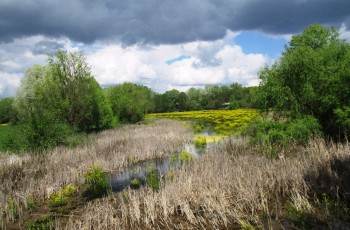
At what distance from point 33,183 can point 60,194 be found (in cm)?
137

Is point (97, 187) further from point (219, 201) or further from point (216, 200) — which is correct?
point (219, 201)

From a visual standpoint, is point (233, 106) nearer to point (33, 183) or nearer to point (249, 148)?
point (249, 148)

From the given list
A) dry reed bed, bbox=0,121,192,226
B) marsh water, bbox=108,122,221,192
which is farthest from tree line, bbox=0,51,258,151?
marsh water, bbox=108,122,221,192

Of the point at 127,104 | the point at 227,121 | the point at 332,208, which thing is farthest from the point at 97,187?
the point at 127,104

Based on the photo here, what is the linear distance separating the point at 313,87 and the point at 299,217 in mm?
12100

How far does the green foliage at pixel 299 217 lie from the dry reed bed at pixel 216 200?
0.16 metres

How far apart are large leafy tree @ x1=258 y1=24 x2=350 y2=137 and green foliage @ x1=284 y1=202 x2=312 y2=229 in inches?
378

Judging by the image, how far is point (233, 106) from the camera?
3775 inches

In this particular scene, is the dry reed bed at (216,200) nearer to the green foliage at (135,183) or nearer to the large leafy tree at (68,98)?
the green foliage at (135,183)

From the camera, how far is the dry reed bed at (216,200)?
8.65 metres

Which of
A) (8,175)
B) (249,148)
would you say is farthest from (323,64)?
(8,175)

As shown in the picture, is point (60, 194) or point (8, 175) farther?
point (8, 175)

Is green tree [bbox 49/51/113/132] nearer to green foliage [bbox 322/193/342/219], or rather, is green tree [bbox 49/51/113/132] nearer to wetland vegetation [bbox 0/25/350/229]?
wetland vegetation [bbox 0/25/350/229]

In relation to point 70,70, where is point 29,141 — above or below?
below
